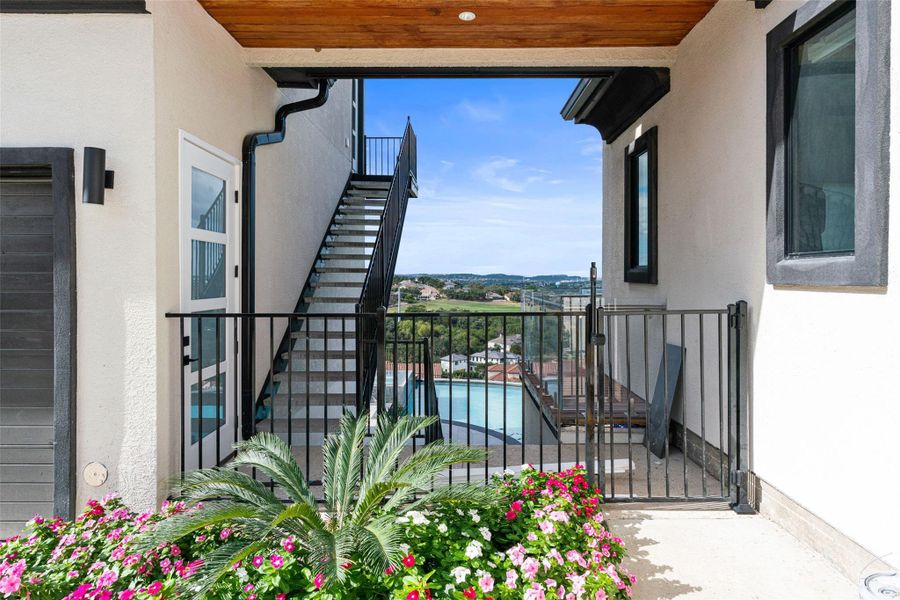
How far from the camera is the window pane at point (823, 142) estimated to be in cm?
236

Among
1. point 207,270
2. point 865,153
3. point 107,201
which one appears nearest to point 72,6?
point 107,201

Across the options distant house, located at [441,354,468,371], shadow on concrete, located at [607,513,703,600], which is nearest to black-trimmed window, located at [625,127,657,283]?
distant house, located at [441,354,468,371]

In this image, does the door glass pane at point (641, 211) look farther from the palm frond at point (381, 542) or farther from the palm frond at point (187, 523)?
the palm frond at point (187, 523)

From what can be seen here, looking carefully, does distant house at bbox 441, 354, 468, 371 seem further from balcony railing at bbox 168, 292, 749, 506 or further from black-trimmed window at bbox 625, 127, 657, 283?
black-trimmed window at bbox 625, 127, 657, 283

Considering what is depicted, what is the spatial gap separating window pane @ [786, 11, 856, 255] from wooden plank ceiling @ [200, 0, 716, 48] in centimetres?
106

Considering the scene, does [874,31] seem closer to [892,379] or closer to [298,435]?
[892,379]

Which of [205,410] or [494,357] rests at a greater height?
[494,357]

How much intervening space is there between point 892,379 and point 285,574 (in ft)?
8.25

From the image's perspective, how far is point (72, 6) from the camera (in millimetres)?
2785

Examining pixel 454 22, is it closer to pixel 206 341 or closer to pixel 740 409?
pixel 206 341

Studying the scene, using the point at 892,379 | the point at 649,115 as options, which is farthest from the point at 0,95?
the point at 649,115

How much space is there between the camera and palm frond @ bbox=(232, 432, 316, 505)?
2.44 m

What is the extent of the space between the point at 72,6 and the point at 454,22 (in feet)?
7.39

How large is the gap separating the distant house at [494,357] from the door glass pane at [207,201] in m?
2.06
